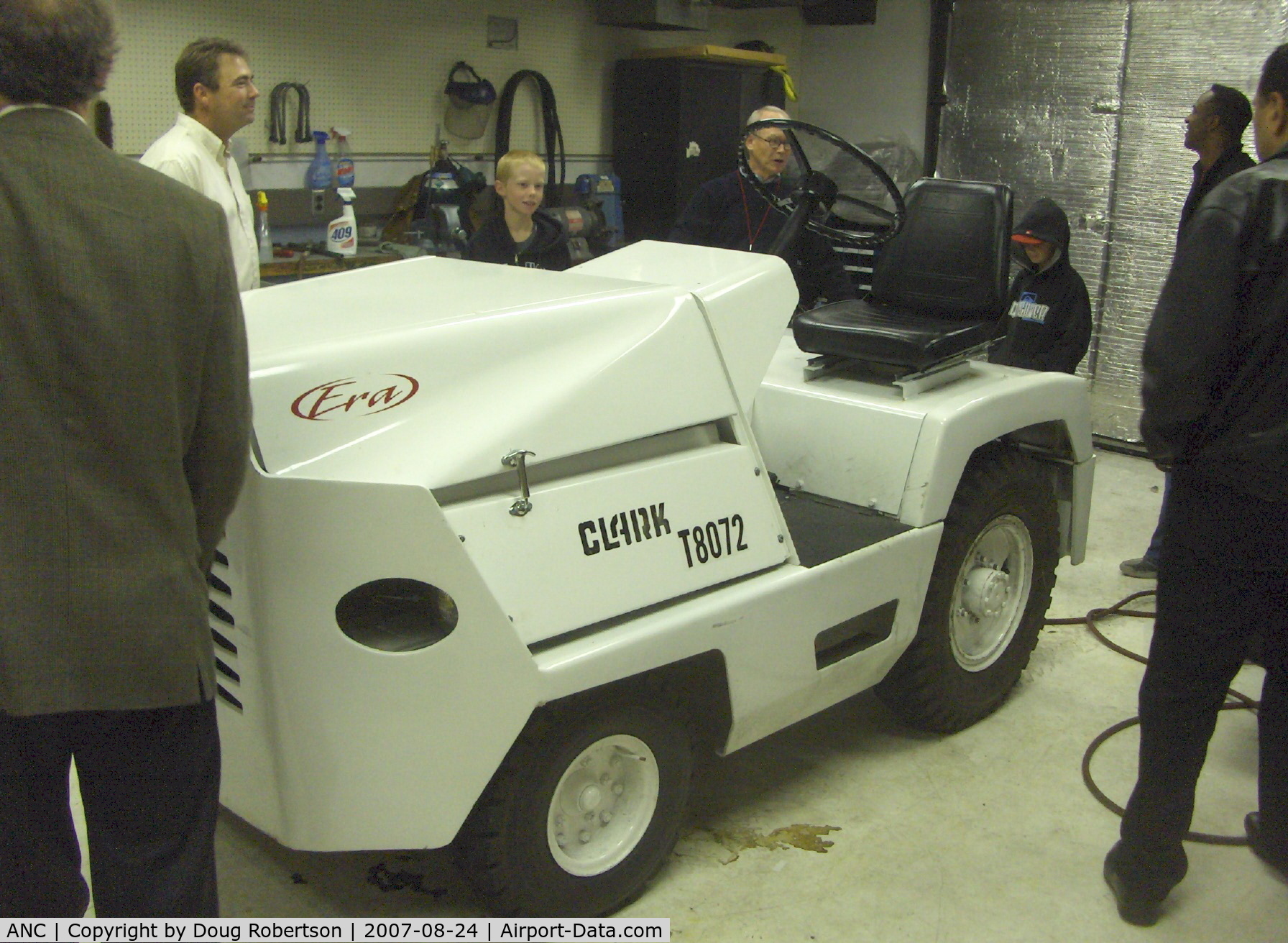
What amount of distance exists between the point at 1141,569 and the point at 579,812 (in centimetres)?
297

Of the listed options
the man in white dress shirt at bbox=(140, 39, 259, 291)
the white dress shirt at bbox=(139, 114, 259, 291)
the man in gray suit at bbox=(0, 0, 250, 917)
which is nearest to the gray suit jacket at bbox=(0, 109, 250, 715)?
the man in gray suit at bbox=(0, 0, 250, 917)

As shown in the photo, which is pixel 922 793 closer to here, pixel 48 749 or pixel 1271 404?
pixel 1271 404

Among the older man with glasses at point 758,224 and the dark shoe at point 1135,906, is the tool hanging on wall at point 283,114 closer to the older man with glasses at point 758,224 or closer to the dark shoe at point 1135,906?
the older man with glasses at point 758,224

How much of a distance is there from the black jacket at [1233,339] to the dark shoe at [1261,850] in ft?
3.22

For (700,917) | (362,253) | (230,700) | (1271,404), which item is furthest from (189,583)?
(362,253)

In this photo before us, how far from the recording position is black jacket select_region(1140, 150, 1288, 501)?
213 cm

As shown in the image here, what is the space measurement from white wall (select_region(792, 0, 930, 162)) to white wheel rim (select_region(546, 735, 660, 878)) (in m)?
5.82

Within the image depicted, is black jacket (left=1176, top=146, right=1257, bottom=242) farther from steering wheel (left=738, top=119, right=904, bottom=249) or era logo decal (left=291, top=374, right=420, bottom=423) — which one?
era logo decal (left=291, top=374, right=420, bottom=423)

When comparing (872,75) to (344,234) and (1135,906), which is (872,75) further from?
(1135,906)

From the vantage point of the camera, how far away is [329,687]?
6.31 ft

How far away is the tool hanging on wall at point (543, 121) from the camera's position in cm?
655

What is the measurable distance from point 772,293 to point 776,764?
49.9 inches

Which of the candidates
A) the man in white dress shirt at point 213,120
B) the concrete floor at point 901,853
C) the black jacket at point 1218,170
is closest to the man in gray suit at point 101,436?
the concrete floor at point 901,853

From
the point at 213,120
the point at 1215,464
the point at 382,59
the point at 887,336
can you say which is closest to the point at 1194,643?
the point at 1215,464
